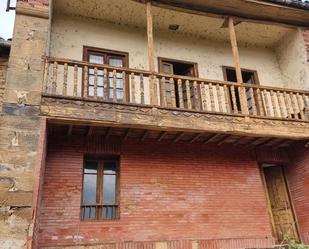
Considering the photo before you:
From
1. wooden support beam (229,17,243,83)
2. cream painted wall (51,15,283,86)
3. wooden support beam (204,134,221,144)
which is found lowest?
wooden support beam (204,134,221,144)

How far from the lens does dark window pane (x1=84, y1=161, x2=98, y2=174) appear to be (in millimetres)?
7405

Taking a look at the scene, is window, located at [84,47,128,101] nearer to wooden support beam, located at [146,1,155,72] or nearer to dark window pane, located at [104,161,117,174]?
wooden support beam, located at [146,1,155,72]

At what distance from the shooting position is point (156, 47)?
30.9ft

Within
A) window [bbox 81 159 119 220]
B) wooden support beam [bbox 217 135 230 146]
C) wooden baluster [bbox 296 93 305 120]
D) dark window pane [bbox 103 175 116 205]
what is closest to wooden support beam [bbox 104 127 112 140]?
window [bbox 81 159 119 220]

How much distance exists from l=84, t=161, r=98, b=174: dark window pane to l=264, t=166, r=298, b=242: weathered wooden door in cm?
485

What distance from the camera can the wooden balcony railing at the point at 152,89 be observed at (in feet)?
21.9

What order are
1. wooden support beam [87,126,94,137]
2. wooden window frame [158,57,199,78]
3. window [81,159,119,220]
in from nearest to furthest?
wooden support beam [87,126,94,137] < window [81,159,119,220] < wooden window frame [158,57,199,78]

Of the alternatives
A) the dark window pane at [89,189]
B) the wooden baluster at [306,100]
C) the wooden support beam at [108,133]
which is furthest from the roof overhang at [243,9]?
the dark window pane at [89,189]

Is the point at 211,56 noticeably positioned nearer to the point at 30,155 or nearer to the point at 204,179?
the point at 204,179

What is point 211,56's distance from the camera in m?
9.95

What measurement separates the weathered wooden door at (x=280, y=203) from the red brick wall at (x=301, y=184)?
17cm

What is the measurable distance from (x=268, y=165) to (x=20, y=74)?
671cm

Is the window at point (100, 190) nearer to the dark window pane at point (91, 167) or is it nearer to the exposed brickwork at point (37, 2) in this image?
the dark window pane at point (91, 167)

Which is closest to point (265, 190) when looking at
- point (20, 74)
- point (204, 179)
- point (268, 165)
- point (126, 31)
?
point (268, 165)
